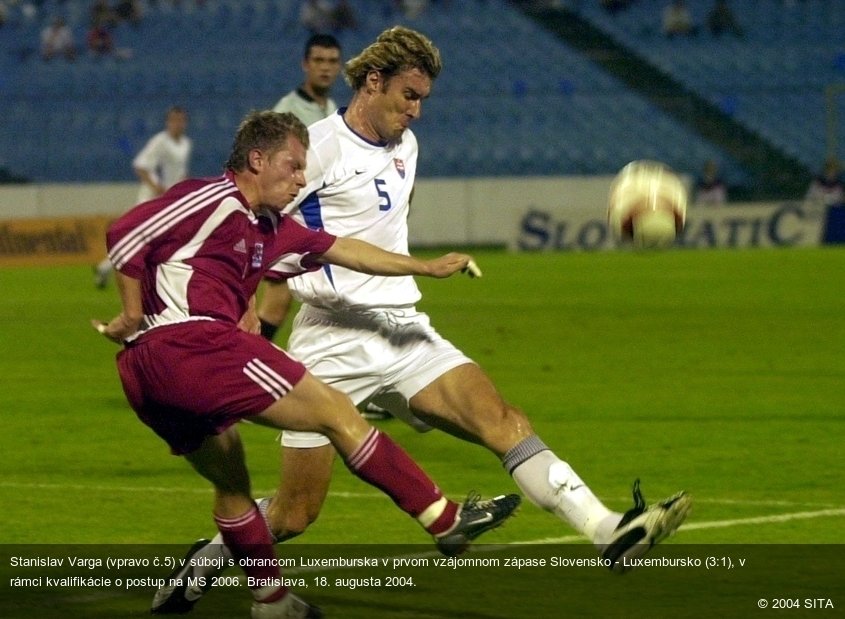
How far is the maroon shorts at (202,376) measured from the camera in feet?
18.5

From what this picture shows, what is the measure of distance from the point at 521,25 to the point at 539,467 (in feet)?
111

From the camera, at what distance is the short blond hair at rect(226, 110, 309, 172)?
5977mm

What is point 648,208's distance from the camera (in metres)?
7.29

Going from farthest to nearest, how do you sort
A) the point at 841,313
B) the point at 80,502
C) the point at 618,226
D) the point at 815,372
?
the point at 841,313, the point at 815,372, the point at 80,502, the point at 618,226

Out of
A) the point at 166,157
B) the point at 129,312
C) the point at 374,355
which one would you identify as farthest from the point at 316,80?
the point at 166,157

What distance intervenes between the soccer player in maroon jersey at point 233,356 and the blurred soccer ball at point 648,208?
5.33 ft

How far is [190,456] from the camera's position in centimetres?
599

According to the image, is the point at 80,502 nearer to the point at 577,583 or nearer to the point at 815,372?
the point at 577,583

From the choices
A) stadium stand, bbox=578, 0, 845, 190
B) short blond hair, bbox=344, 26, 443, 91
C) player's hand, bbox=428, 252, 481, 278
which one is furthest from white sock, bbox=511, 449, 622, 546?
stadium stand, bbox=578, 0, 845, 190

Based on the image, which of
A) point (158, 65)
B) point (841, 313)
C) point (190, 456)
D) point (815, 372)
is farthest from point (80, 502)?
point (158, 65)

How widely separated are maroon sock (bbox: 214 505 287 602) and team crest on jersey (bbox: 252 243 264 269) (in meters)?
0.84

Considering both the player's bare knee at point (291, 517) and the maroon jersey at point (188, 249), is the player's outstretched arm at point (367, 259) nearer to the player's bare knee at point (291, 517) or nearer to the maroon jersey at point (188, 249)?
the maroon jersey at point (188, 249)

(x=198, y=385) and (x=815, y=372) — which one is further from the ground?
(x=198, y=385)

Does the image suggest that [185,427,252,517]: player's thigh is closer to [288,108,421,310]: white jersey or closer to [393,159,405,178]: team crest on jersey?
[288,108,421,310]: white jersey
